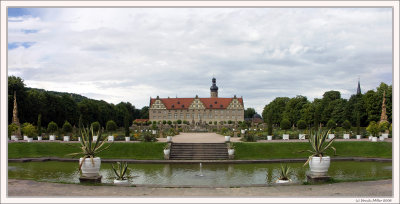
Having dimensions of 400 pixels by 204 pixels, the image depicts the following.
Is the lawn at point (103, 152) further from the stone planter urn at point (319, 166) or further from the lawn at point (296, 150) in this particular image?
the stone planter urn at point (319, 166)

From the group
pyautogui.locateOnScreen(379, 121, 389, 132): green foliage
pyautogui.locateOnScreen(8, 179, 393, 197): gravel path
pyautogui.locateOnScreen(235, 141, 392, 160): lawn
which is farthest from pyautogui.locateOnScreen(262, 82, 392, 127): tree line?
pyautogui.locateOnScreen(8, 179, 393, 197): gravel path

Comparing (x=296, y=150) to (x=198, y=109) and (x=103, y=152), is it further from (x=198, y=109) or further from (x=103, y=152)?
(x=198, y=109)

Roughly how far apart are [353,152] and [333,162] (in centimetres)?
422

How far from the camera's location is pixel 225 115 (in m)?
89.9

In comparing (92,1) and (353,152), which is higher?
(92,1)

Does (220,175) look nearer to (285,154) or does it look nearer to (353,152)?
(285,154)

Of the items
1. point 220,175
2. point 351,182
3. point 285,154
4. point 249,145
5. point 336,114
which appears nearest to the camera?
point 351,182

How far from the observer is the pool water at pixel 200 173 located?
43.8ft

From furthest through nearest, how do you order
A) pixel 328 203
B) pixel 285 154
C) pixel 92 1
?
pixel 285 154, pixel 92 1, pixel 328 203

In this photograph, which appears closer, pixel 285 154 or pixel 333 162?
pixel 333 162

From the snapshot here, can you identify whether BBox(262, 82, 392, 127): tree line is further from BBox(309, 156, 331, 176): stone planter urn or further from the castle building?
BBox(309, 156, 331, 176): stone planter urn

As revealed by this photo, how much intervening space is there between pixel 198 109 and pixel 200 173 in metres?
74.4

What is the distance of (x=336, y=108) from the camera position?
5659cm

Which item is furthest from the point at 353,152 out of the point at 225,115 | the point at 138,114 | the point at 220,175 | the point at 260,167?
the point at 138,114
